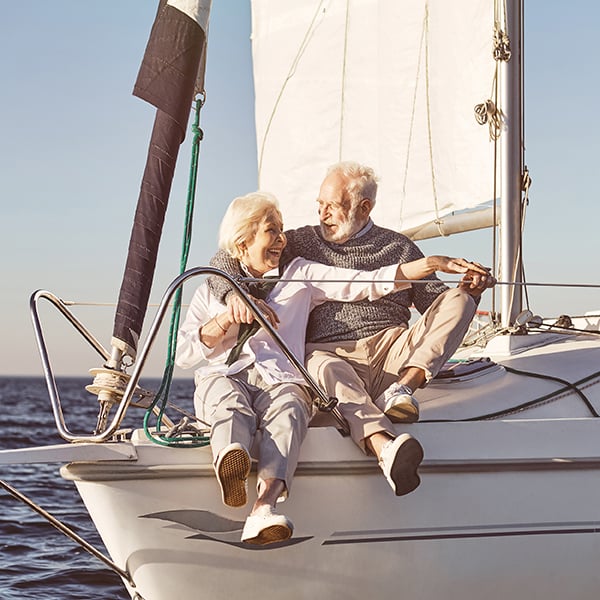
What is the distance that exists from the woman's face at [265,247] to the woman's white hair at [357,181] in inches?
16.3

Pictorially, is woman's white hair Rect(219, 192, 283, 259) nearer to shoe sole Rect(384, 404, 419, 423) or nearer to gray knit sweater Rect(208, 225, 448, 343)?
gray knit sweater Rect(208, 225, 448, 343)

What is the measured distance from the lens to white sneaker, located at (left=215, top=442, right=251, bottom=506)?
3502mm

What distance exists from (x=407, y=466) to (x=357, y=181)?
1.38 m

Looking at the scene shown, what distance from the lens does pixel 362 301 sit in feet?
14.4

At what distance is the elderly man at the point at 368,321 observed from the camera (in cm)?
389

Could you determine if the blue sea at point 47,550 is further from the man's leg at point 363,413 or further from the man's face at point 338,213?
the man's face at point 338,213

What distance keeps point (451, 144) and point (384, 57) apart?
3.72 feet

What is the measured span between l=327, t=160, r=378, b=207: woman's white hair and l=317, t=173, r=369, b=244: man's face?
0.07 feet

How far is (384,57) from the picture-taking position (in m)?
7.31

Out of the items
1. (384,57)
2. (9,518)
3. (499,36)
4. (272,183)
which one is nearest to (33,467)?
(9,518)

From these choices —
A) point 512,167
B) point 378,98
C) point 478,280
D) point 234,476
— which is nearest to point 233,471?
point 234,476

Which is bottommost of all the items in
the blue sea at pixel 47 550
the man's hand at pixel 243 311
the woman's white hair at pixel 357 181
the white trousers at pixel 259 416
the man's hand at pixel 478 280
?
the blue sea at pixel 47 550

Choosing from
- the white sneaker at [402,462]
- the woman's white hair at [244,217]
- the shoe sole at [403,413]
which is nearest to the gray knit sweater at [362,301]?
the woman's white hair at [244,217]

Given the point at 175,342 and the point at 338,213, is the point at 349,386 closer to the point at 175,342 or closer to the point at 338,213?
the point at 175,342
